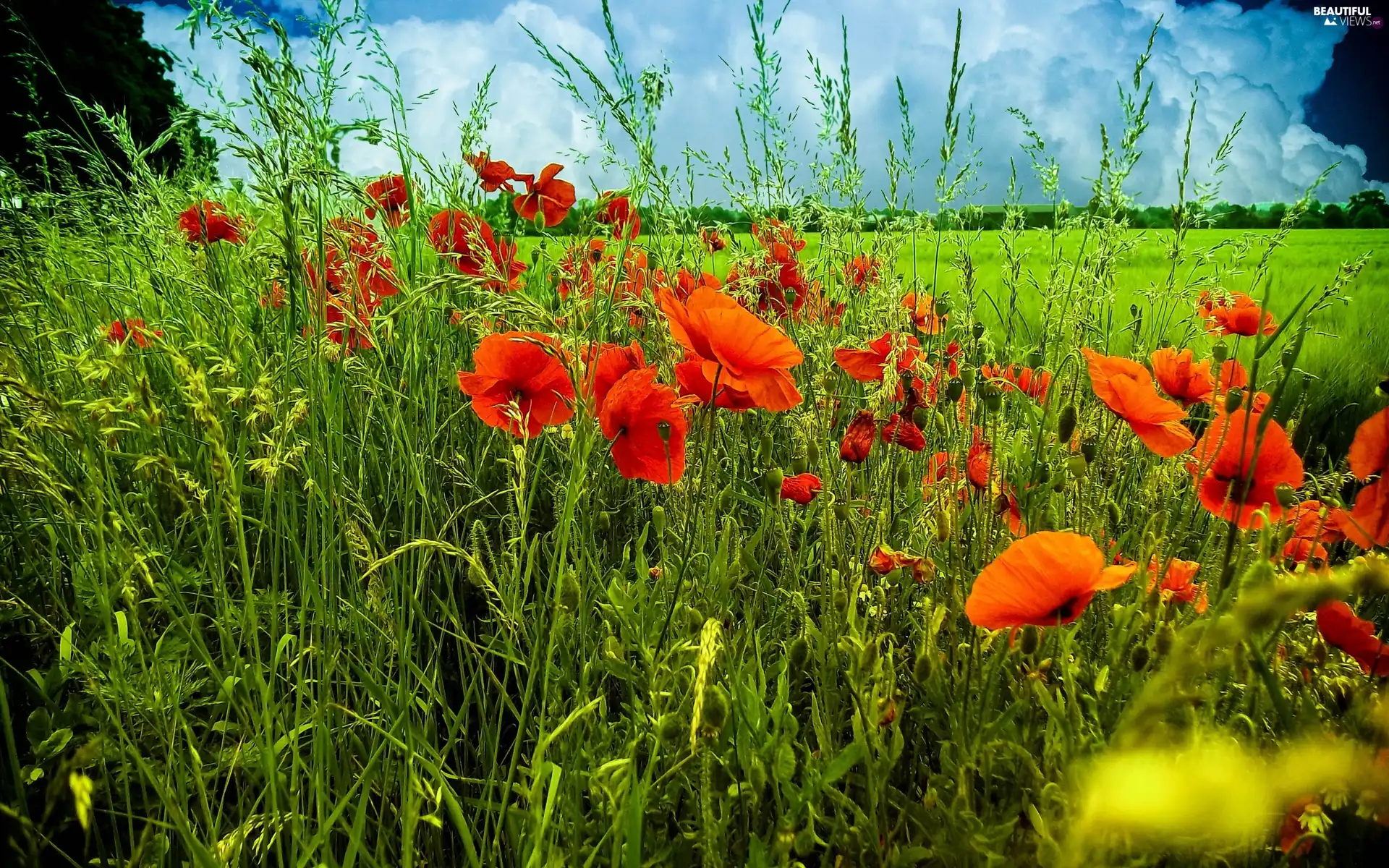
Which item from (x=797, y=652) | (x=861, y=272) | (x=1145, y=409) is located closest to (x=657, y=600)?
(x=797, y=652)

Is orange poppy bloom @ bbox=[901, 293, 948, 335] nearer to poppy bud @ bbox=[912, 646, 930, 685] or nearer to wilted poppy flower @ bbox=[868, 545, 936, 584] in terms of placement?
wilted poppy flower @ bbox=[868, 545, 936, 584]

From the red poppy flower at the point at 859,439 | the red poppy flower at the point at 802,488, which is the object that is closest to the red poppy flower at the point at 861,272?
the red poppy flower at the point at 859,439

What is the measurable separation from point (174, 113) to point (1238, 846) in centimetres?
176

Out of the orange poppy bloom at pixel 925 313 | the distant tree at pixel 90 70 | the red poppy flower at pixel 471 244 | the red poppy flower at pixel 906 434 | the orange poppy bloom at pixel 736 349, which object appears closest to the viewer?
the orange poppy bloom at pixel 736 349

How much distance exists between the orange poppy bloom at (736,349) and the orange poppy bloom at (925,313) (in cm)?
80

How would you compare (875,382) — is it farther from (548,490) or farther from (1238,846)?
(1238,846)

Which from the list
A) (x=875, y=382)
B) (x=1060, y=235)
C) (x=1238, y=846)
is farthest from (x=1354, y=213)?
(x=1238, y=846)

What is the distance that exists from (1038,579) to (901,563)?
308 millimetres

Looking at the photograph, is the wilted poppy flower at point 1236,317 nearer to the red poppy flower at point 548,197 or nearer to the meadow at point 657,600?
the meadow at point 657,600

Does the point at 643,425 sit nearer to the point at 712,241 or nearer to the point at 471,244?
the point at 471,244

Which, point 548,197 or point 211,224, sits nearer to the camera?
point 211,224

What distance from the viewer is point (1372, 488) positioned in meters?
1.00

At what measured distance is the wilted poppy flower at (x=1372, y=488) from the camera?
37.4 inches

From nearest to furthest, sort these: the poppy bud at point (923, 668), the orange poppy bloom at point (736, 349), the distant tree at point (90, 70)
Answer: the poppy bud at point (923, 668)
the orange poppy bloom at point (736, 349)
the distant tree at point (90, 70)
